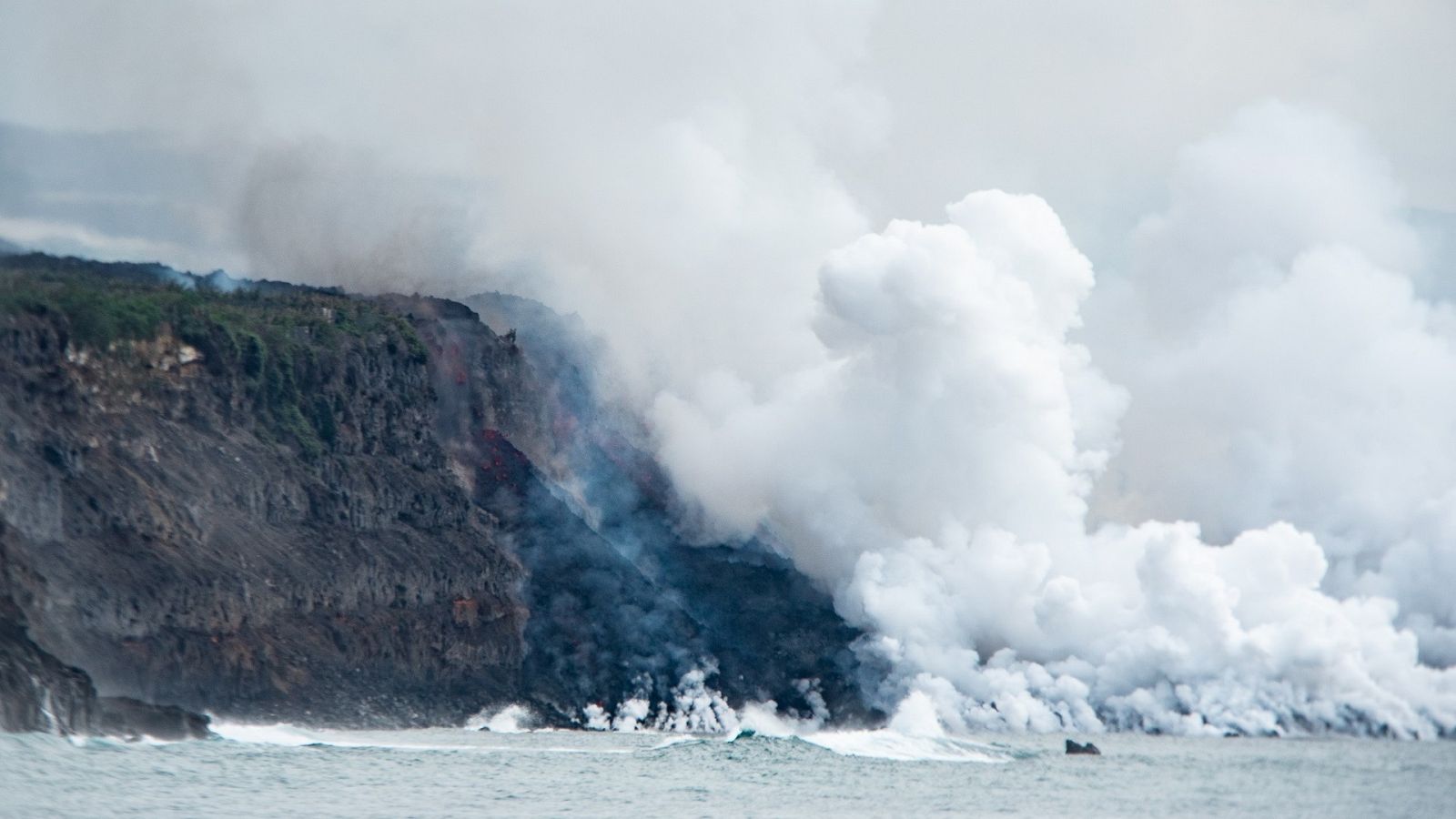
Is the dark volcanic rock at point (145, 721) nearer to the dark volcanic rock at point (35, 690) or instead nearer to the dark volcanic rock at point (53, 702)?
the dark volcanic rock at point (53, 702)

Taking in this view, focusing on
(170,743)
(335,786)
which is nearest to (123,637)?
(170,743)

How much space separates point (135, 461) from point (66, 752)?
188ft

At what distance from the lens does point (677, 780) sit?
154250mm

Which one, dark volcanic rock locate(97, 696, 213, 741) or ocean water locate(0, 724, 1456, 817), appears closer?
ocean water locate(0, 724, 1456, 817)

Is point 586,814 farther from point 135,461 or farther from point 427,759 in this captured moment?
point 135,461

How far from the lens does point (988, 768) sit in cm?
17388

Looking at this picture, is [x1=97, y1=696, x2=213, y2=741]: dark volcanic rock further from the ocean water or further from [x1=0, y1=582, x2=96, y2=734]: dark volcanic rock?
the ocean water

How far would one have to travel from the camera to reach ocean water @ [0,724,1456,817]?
422ft

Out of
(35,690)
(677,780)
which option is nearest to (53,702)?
(35,690)

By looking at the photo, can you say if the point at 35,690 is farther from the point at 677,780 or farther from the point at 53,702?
the point at 677,780

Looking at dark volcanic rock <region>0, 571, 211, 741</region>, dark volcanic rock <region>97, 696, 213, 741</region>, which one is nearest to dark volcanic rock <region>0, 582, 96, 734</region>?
dark volcanic rock <region>0, 571, 211, 741</region>

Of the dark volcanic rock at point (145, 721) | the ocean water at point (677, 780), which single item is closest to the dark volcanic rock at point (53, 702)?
the dark volcanic rock at point (145, 721)

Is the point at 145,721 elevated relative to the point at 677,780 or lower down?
elevated

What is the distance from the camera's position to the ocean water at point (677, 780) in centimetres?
12875
